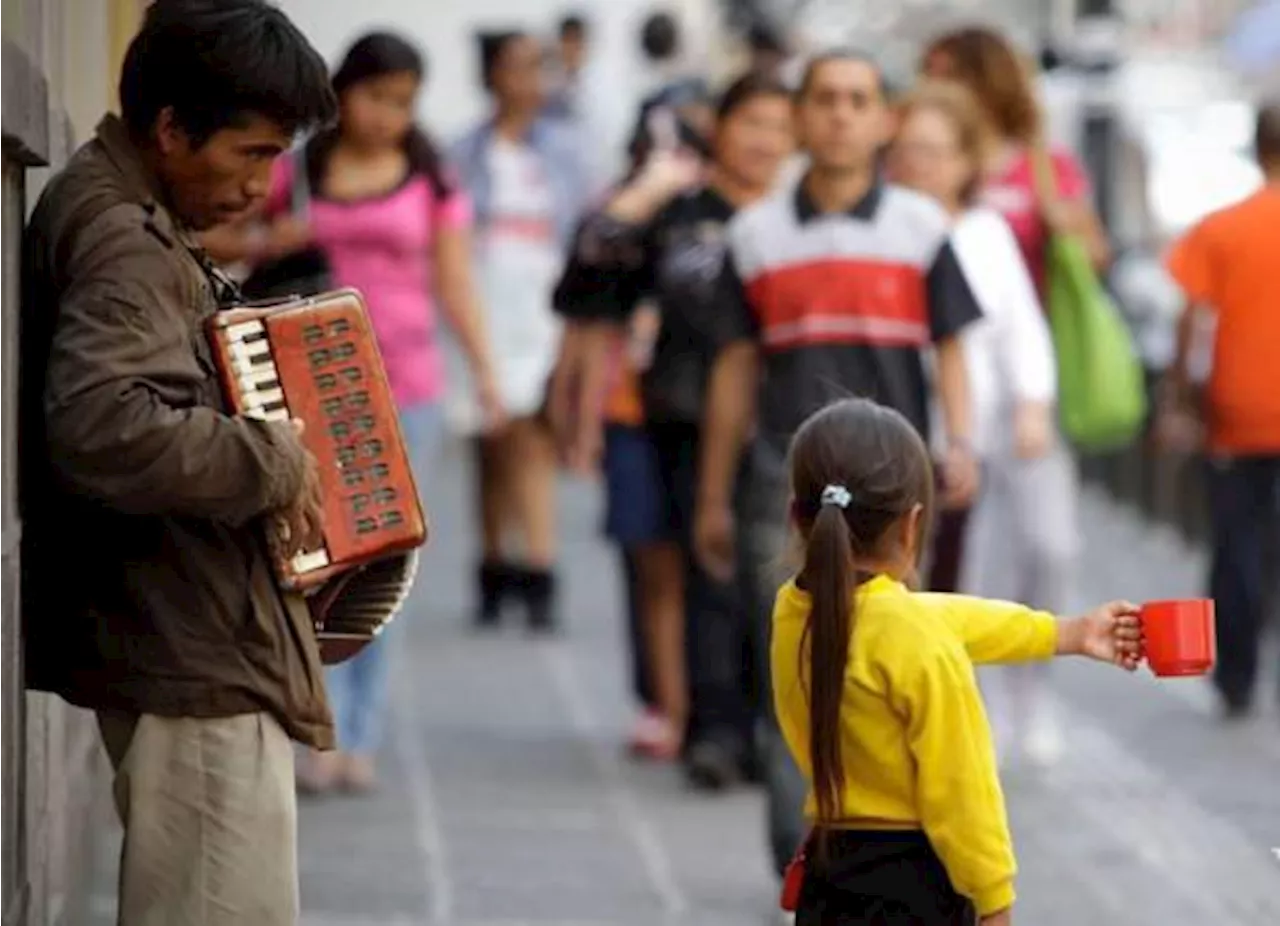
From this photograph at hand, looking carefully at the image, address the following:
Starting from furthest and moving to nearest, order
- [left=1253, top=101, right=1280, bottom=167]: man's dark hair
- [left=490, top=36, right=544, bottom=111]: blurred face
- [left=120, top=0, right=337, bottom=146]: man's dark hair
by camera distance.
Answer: [left=490, top=36, right=544, bottom=111]: blurred face < [left=1253, top=101, right=1280, bottom=167]: man's dark hair < [left=120, top=0, right=337, bottom=146]: man's dark hair

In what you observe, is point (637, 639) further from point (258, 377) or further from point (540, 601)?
point (258, 377)

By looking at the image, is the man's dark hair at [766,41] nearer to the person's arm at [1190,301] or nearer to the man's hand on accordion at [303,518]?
the person's arm at [1190,301]

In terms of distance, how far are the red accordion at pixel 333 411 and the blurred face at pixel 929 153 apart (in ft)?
17.7

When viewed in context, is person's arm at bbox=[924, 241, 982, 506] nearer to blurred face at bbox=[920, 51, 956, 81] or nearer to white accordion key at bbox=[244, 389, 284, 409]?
blurred face at bbox=[920, 51, 956, 81]

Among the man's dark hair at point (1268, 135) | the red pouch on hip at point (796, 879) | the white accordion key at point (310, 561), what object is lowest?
the red pouch on hip at point (796, 879)

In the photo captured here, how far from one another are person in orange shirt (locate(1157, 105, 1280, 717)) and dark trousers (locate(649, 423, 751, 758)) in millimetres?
2134

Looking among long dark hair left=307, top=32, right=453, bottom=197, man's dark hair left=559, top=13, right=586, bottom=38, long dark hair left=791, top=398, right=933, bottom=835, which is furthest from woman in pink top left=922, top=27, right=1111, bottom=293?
man's dark hair left=559, top=13, right=586, bottom=38

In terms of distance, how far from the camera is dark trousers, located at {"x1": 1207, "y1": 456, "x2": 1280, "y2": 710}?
12.8m

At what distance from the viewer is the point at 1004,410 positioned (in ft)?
37.4

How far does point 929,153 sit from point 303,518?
565cm

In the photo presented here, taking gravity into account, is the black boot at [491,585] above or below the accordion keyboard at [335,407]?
below

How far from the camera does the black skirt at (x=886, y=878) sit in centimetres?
588

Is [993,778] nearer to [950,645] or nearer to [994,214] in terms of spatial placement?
[950,645]

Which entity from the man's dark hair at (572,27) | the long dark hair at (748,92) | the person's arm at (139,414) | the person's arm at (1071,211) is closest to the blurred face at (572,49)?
the man's dark hair at (572,27)
